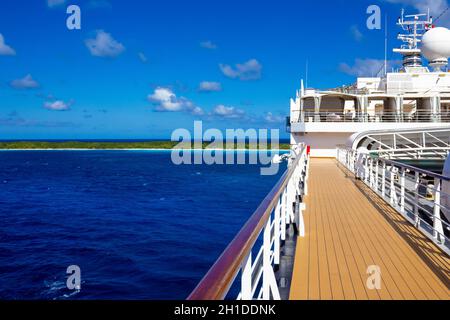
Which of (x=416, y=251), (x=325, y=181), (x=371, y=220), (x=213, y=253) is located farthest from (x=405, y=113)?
(x=416, y=251)

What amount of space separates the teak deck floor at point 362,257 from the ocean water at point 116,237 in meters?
3.93

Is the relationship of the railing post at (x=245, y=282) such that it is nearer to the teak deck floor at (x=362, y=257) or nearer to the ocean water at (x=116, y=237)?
the teak deck floor at (x=362, y=257)

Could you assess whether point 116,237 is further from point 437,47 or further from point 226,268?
point 437,47

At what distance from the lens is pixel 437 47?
29234 mm

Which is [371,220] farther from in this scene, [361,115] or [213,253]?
[361,115]

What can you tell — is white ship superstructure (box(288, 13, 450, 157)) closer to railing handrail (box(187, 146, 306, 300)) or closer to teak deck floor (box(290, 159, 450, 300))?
teak deck floor (box(290, 159, 450, 300))

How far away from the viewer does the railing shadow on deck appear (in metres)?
4.38

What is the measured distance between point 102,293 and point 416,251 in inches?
267

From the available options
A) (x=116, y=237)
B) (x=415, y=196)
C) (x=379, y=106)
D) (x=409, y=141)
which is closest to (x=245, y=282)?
(x=415, y=196)

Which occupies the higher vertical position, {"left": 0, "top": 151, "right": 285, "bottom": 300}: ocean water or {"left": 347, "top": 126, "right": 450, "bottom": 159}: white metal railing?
{"left": 347, "top": 126, "right": 450, "bottom": 159}: white metal railing

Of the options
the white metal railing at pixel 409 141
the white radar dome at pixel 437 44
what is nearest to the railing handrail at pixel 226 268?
the white metal railing at pixel 409 141

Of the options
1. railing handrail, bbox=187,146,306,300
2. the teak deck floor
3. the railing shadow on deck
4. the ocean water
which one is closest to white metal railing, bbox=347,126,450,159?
the ocean water

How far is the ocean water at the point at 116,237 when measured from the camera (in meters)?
9.91

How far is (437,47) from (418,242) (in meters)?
28.0
